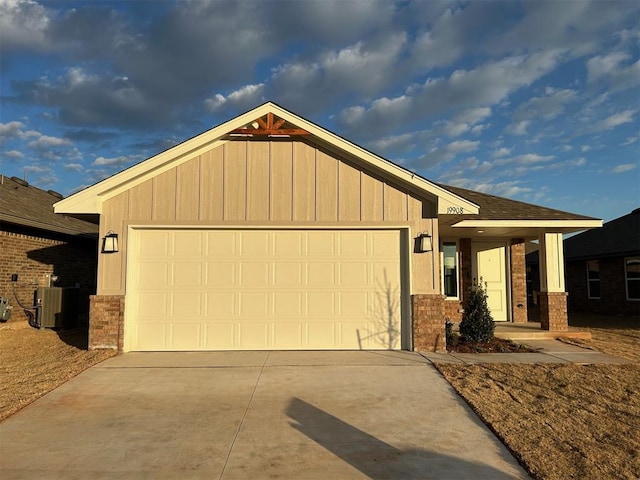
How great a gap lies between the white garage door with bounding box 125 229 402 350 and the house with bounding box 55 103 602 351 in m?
0.02

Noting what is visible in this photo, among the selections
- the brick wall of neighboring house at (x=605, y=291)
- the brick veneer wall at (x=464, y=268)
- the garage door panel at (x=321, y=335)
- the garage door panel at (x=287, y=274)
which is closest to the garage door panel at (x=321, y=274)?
the garage door panel at (x=287, y=274)

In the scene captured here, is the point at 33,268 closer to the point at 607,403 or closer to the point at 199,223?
the point at 199,223

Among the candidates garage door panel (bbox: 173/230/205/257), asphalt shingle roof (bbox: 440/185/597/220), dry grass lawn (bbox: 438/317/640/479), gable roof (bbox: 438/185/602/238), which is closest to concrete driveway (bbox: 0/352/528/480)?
dry grass lawn (bbox: 438/317/640/479)

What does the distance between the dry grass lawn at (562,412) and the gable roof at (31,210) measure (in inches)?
403

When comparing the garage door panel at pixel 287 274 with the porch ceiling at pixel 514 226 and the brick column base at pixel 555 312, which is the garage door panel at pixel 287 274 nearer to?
the porch ceiling at pixel 514 226

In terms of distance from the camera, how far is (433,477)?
4.02m

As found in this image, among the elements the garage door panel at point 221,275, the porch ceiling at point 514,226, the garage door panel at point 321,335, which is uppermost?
the porch ceiling at point 514,226

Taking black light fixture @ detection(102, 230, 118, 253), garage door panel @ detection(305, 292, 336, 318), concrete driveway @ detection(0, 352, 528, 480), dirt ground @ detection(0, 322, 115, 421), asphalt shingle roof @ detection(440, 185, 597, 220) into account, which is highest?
asphalt shingle roof @ detection(440, 185, 597, 220)

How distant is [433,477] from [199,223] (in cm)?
637

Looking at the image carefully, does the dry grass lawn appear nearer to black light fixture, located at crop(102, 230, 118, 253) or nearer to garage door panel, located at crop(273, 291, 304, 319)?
garage door panel, located at crop(273, 291, 304, 319)

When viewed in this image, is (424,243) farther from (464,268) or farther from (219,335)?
(464,268)

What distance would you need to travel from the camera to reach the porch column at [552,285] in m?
11.5

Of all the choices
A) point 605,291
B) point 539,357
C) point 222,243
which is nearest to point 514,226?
point 539,357

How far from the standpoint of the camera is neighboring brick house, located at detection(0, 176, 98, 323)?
11.3 metres
